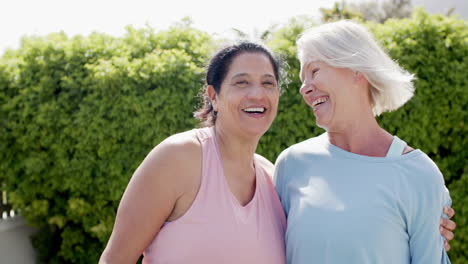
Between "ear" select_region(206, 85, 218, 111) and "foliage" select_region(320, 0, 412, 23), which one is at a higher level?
"foliage" select_region(320, 0, 412, 23)

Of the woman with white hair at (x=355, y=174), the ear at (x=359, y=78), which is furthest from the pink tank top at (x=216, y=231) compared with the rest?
the ear at (x=359, y=78)

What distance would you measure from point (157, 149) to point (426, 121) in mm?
4055

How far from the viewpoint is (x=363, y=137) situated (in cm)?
264

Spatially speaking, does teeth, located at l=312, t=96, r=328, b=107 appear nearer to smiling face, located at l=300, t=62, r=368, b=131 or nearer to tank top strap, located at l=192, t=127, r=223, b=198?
smiling face, located at l=300, t=62, r=368, b=131

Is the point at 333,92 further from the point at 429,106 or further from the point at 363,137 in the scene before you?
the point at 429,106

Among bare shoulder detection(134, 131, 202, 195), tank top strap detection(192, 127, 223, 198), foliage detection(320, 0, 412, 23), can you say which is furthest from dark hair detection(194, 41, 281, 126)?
foliage detection(320, 0, 412, 23)

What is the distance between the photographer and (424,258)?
2197 mm

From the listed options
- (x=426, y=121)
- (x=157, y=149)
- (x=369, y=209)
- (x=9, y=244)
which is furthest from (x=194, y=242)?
(x=9, y=244)

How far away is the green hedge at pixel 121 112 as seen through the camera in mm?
5449

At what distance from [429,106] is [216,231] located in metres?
4.09

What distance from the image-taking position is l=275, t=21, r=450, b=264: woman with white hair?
2258mm

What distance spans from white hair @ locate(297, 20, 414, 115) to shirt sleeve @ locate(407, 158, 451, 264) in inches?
22.8

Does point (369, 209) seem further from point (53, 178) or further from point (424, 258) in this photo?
point (53, 178)

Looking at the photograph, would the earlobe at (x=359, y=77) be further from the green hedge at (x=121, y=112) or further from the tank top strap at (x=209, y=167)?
the green hedge at (x=121, y=112)
